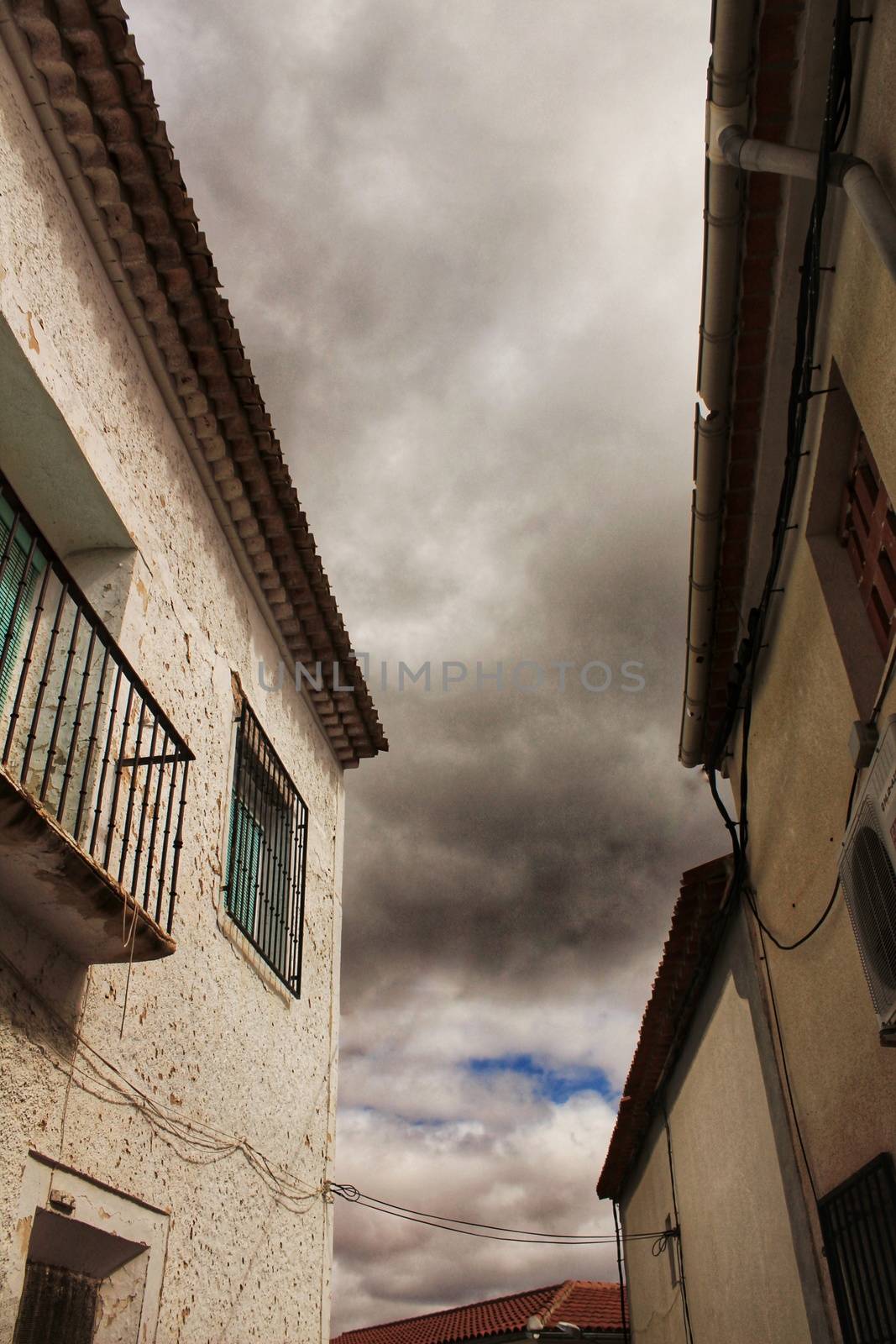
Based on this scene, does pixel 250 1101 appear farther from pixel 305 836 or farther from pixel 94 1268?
pixel 305 836

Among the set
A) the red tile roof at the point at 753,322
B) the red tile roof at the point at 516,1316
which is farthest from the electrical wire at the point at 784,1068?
the red tile roof at the point at 516,1316

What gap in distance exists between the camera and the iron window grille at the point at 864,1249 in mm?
4238

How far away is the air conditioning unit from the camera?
137 inches

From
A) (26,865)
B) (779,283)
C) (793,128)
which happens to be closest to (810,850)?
(779,283)

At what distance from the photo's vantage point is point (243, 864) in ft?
19.8

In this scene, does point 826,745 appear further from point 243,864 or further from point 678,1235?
point 678,1235

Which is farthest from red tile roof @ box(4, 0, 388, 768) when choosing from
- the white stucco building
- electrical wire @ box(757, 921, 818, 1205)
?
electrical wire @ box(757, 921, 818, 1205)

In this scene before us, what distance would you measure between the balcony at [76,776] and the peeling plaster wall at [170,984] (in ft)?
0.69

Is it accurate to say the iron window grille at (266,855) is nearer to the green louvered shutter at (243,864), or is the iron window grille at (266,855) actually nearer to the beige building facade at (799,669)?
the green louvered shutter at (243,864)

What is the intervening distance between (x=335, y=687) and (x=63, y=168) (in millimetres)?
4246

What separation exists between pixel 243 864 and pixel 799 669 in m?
3.37

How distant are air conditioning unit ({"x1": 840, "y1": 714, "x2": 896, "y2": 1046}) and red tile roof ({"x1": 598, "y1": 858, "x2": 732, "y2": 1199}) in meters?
3.29

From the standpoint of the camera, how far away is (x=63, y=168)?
4688mm

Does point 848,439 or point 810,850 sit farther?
point 810,850
